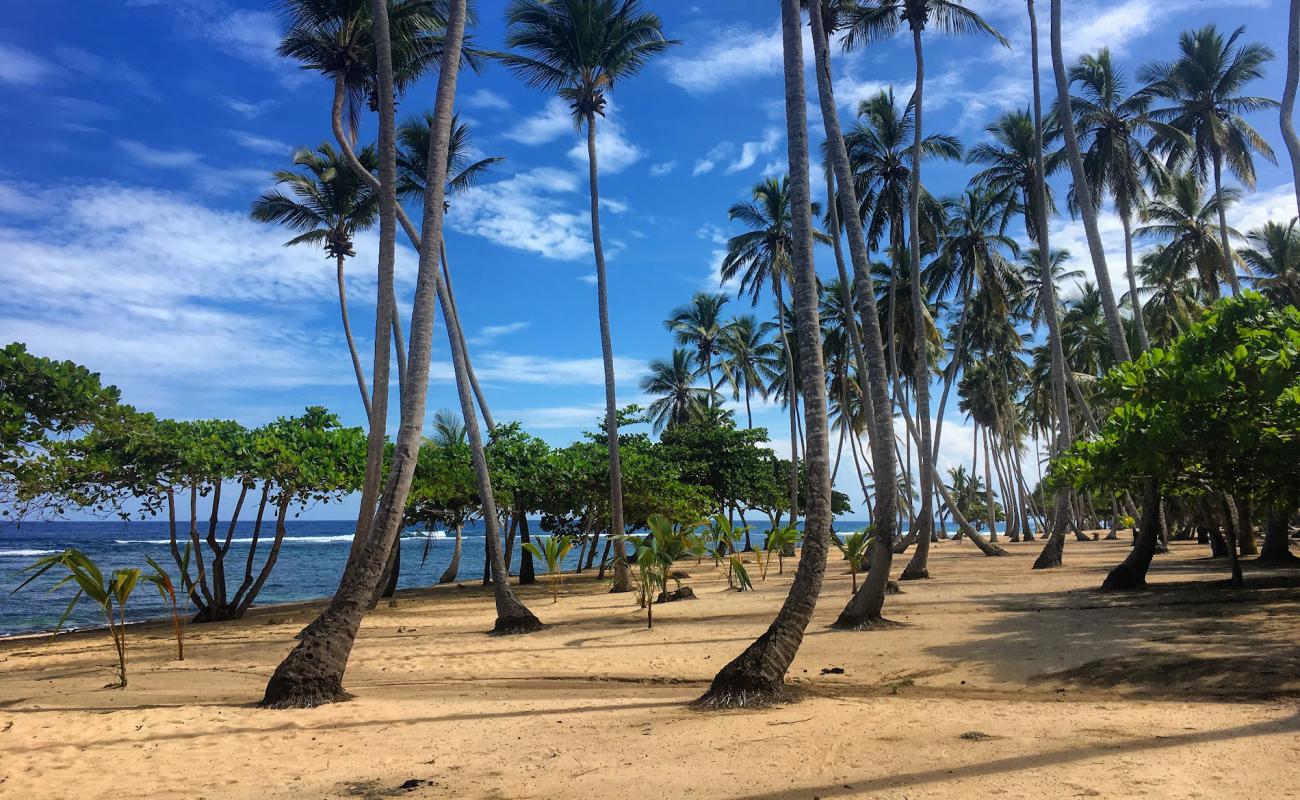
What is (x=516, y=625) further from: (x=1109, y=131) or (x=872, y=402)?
(x=1109, y=131)

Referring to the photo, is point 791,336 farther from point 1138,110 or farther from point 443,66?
point 443,66

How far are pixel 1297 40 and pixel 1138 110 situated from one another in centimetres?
873

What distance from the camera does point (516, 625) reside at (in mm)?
12031

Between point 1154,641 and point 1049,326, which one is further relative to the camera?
point 1049,326

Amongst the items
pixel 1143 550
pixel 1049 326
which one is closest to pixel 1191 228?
pixel 1049 326

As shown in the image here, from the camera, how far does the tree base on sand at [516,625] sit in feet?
39.3

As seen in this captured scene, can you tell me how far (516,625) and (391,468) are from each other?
15.1 feet

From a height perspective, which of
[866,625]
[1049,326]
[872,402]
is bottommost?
[866,625]

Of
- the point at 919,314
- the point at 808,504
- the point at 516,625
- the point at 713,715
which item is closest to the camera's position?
the point at 713,715

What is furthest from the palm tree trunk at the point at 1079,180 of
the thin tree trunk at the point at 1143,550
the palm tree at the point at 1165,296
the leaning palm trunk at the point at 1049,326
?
the palm tree at the point at 1165,296

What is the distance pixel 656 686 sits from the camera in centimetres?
782

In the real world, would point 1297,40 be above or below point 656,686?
above

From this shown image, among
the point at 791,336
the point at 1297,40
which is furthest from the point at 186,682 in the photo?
the point at 791,336

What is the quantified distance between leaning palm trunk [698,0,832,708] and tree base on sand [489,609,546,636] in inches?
240
